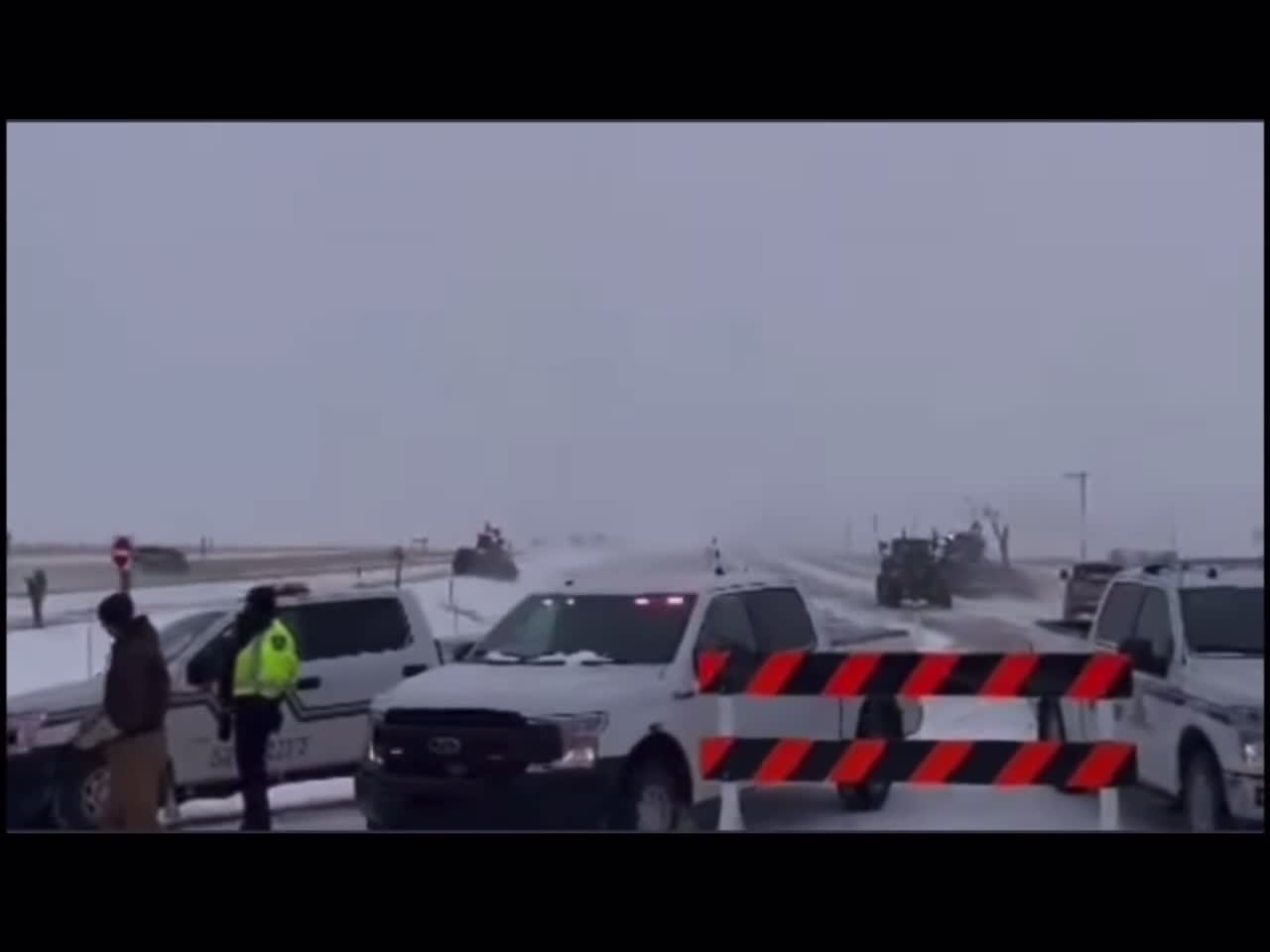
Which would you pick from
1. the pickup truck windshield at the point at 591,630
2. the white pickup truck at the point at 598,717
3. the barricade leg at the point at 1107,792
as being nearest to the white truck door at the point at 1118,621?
the white pickup truck at the point at 598,717

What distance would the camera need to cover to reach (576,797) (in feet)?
29.6

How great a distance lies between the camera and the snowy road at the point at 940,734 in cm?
875

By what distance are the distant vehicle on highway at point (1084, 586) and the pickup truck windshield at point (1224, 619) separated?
53 cm

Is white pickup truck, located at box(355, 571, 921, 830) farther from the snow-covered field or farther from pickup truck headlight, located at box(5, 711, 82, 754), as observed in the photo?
pickup truck headlight, located at box(5, 711, 82, 754)

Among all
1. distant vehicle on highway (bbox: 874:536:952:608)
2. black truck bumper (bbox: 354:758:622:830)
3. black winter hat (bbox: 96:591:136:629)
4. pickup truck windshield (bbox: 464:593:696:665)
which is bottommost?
black truck bumper (bbox: 354:758:622:830)

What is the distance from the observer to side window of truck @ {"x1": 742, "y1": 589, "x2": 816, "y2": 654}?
33.0 feet

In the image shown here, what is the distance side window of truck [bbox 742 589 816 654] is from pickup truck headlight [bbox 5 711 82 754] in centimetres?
391

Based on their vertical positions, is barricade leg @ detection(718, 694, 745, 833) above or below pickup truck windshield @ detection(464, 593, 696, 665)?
below

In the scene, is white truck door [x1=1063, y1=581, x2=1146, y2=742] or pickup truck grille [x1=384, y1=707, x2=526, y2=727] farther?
white truck door [x1=1063, y1=581, x2=1146, y2=742]

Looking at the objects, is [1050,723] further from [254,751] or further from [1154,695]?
[254,751]

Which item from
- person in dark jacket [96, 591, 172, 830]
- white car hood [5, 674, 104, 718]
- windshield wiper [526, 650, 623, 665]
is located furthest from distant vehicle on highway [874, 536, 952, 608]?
white car hood [5, 674, 104, 718]
